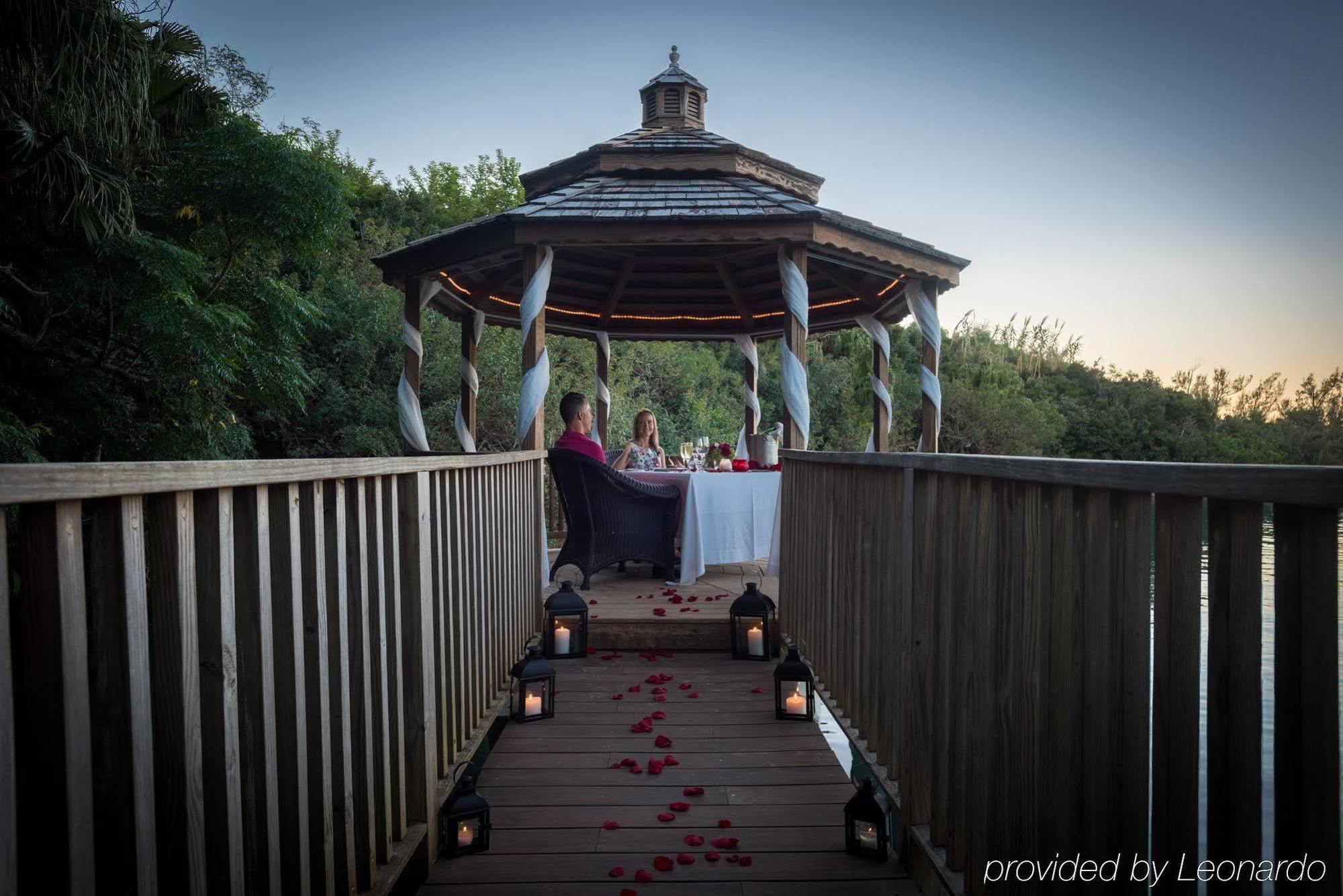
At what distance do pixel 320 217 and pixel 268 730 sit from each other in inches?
447

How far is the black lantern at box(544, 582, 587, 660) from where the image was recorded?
4426mm

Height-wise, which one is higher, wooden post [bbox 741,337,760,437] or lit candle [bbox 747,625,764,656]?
wooden post [bbox 741,337,760,437]

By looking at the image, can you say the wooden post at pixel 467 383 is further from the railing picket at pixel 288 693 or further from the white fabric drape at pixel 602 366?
the railing picket at pixel 288 693

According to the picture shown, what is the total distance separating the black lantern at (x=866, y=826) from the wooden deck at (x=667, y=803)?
35 mm

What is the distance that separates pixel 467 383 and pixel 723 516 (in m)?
4.37

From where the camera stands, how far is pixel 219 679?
117 centimetres

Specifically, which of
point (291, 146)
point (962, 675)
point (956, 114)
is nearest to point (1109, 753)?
point (962, 675)

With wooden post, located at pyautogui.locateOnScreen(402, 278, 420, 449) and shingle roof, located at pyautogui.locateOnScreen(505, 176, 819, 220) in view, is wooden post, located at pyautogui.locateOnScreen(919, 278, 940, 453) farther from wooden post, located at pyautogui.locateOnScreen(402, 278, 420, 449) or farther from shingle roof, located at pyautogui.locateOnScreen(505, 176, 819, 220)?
wooden post, located at pyautogui.locateOnScreen(402, 278, 420, 449)

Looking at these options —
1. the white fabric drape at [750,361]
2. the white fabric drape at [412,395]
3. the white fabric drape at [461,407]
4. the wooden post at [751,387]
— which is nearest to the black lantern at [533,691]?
the white fabric drape at [412,395]

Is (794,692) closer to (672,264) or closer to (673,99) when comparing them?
(672,264)

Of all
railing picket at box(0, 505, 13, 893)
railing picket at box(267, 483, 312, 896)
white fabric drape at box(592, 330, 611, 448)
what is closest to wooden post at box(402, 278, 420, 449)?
white fabric drape at box(592, 330, 611, 448)

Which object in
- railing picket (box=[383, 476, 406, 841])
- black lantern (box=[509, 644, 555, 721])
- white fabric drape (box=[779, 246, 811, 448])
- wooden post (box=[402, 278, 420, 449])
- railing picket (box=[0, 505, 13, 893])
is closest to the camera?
railing picket (box=[0, 505, 13, 893])

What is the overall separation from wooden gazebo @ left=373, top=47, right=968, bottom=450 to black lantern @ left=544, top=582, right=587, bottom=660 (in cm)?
207

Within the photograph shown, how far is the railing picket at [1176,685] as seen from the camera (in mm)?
1018
